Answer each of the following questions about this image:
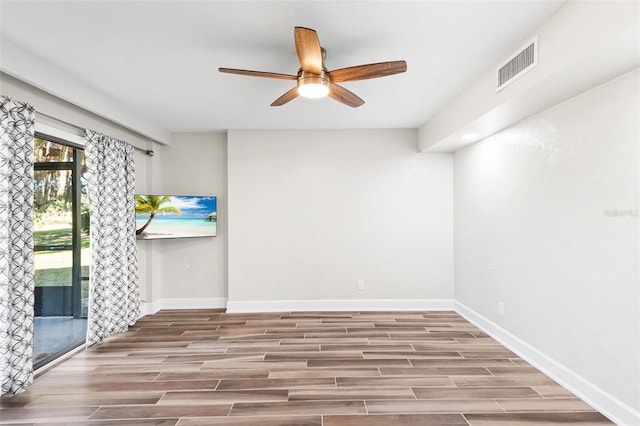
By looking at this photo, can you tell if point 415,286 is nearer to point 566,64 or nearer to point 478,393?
point 478,393

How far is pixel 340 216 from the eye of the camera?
505 cm

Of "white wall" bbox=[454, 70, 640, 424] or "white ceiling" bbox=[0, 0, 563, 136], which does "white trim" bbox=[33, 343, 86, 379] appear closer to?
"white ceiling" bbox=[0, 0, 563, 136]

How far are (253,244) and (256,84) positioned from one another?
2.41m

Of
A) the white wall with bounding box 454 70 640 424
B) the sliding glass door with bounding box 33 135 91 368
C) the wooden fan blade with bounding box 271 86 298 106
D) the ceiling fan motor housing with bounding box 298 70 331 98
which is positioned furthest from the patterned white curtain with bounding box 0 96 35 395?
the white wall with bounding box 454 70 640 424

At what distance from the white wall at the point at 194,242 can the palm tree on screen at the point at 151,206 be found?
1.73 feet

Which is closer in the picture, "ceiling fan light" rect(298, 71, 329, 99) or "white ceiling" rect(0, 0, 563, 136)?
"white ceiling" rect(0, 0, 563, 136)

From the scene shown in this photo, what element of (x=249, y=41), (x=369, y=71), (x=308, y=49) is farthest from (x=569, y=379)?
(x=249, y=41)

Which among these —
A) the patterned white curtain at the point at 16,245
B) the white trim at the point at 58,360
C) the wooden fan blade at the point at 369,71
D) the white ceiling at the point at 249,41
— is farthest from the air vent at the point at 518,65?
the white trim at the point at 58,360

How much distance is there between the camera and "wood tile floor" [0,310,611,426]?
7.98ft

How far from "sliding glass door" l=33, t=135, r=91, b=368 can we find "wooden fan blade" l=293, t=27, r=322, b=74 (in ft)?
8.54

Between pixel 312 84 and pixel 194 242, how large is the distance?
138 inches

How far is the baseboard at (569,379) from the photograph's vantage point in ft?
7.46

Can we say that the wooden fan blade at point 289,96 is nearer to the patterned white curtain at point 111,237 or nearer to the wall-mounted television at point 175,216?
the patterned white curtain at point 111,237

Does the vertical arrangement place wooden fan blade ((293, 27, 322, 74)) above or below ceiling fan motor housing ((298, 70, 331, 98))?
above
